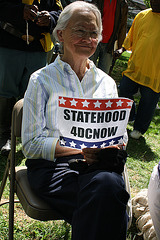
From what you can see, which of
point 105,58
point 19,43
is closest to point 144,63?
point 105,58

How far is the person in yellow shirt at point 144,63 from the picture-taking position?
4148 mm

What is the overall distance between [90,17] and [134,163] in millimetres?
2440

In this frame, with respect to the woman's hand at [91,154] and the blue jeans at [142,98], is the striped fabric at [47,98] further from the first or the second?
the blue jeans at [142,98]

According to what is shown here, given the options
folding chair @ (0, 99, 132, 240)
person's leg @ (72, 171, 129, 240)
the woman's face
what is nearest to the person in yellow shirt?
the woman's face

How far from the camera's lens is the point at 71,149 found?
1936 millimetres

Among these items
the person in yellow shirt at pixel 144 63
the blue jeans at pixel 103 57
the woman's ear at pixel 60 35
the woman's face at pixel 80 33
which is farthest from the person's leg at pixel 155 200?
the blue jeans at pixel 103 57

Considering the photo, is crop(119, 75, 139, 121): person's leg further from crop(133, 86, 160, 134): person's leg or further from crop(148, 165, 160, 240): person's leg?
crop(148, 165, 160, 240): person's leg

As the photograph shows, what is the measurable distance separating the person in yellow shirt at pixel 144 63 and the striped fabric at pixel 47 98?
2306 mm

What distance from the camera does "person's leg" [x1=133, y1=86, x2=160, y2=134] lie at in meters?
4.61

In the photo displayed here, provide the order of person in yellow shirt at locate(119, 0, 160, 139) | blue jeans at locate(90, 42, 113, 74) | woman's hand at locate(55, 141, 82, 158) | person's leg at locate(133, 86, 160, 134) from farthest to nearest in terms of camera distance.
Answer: blue jeans at locate(90, 42, 113, 74) < person's leg at locate(133, 86, 160, 134) < person in yellow shirt at locate(119, 0, 160, 139) < woman's hand at locate(55, 141, 82, 158)

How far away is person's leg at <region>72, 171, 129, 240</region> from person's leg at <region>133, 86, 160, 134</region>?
126 inches

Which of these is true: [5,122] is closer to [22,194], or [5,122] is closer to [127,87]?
[22,194]

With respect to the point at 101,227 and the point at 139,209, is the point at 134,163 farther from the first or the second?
the point at 101,227

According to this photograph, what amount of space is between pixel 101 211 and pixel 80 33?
1255mm
